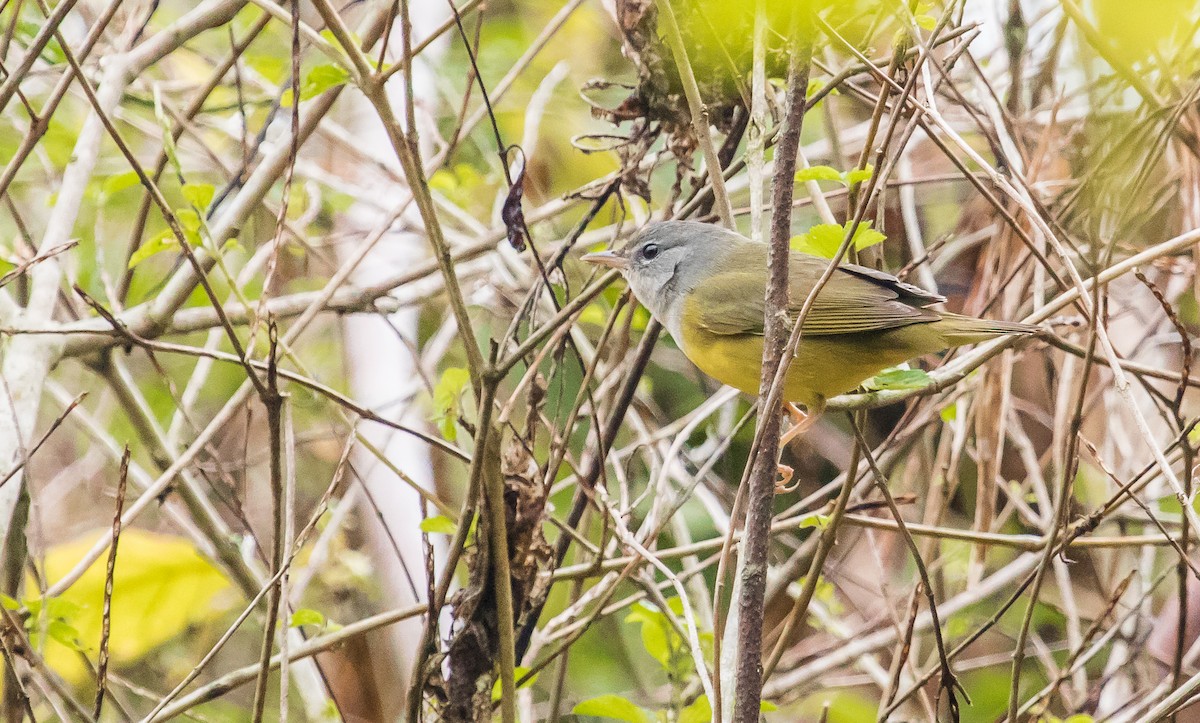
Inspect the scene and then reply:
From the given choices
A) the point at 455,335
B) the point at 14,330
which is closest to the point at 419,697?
the point at 14,330

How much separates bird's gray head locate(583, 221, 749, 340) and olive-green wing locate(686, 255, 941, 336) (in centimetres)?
6

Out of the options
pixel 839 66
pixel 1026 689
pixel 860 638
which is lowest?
pixel 1026 689

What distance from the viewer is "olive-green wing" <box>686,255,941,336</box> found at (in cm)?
296

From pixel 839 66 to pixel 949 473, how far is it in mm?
1458

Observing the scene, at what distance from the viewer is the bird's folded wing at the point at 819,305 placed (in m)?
2.97

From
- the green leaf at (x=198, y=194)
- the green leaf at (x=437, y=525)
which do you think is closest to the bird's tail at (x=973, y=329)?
the green leaf at (x=437, y=525)

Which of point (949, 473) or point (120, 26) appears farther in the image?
point (120, 26)

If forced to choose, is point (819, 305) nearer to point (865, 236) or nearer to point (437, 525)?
point (865, 236)

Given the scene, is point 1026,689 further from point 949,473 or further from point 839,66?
point 839,66

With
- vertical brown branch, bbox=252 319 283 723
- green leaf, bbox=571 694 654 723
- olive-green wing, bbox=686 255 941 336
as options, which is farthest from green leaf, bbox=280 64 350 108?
green leaf, bbox=571 694 654 723

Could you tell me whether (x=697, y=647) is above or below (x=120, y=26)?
below

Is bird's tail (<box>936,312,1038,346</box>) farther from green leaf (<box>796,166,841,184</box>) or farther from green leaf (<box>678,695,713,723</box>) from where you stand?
green leaf (<box>678,695,713,723</box>)

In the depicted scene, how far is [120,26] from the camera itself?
449 cm

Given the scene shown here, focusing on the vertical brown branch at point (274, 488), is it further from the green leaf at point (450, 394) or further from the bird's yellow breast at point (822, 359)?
the bird's yellow breast at point (822, 359)
